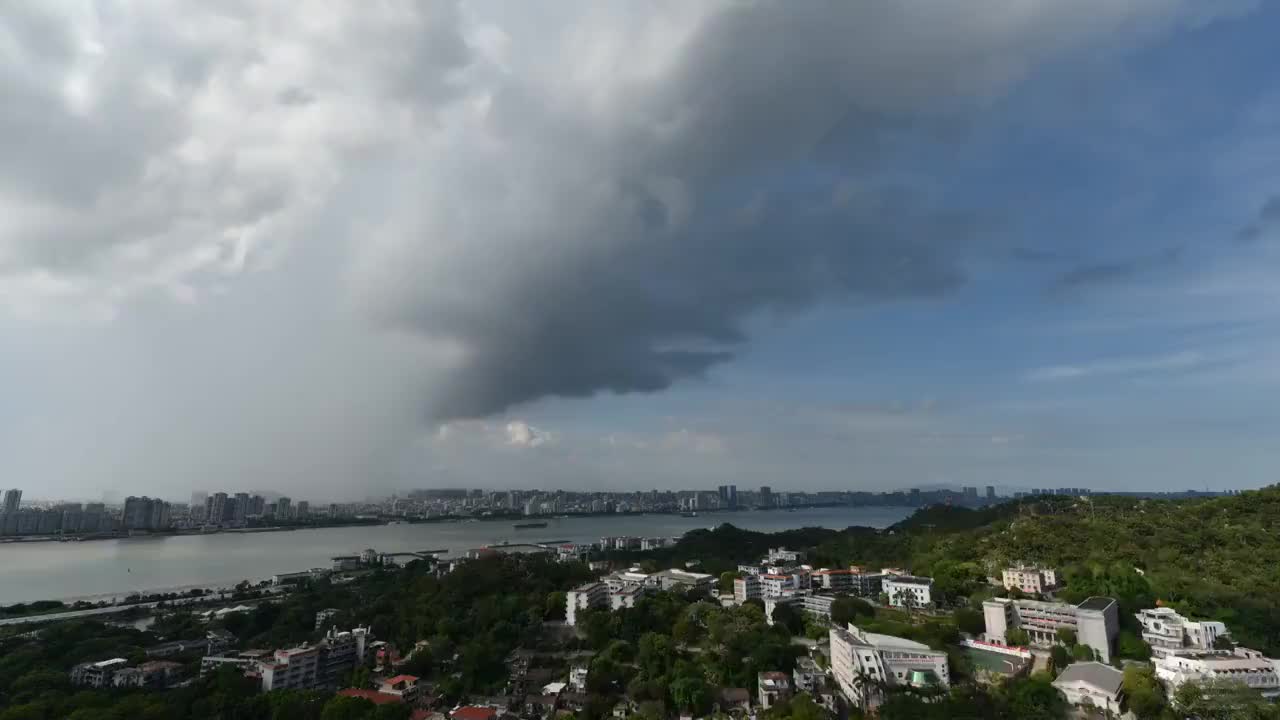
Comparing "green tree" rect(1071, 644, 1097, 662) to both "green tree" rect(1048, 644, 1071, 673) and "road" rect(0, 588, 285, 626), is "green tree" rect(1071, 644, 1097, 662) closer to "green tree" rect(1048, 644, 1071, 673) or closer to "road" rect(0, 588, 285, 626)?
"green tree" rect(1048, 644, 1071, 673)

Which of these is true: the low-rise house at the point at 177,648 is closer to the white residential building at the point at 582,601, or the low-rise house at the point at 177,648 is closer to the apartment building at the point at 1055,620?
the white residential building at the point at 582,601

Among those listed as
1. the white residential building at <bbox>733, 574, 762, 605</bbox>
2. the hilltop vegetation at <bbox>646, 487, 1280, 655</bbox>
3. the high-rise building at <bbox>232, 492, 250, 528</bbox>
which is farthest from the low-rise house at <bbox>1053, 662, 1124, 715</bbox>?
the high-rise building at <bbox>232, 492, 250, 528</bbox>

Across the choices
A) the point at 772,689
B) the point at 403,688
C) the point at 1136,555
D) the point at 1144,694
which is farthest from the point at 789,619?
the point at 1136,555

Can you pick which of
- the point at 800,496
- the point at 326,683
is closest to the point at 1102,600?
the point at 326,683

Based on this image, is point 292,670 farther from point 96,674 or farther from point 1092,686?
point 1092,686

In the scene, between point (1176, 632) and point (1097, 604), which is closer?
point (1176, 632)

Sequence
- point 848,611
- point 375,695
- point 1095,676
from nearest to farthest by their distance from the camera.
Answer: point 1095,676, point 375,695, point 848,611

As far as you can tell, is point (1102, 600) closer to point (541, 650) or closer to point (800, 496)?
point (541, 650)
